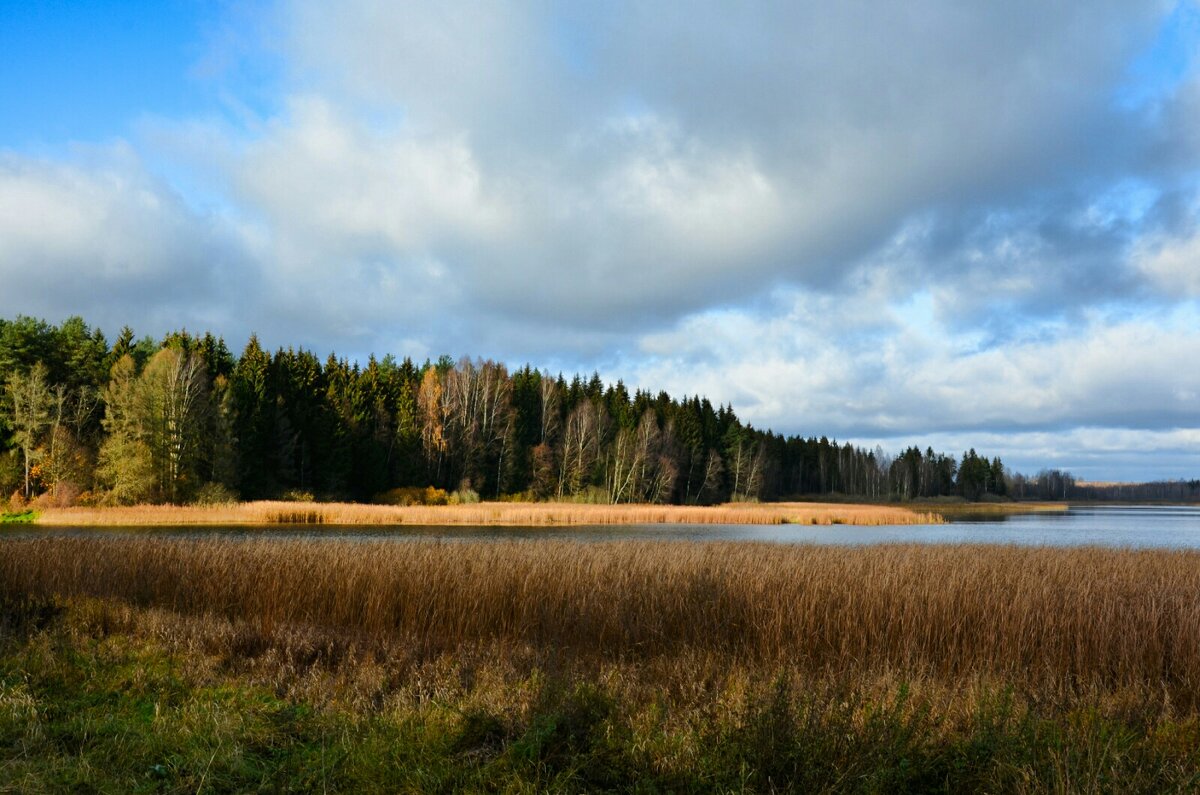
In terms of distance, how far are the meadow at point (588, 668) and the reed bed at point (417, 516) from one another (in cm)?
2337

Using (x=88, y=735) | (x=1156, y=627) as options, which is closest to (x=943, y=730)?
(x=1156, y=627)

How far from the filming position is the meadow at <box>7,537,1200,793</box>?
14.9 ft

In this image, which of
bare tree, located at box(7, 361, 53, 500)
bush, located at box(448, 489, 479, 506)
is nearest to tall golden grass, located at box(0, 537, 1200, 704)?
bare tree, located at box(7, 361, 53, 500)

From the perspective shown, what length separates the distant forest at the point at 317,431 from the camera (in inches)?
1633

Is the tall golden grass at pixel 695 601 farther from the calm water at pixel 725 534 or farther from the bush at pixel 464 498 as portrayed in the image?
the bush at pixel 464 498

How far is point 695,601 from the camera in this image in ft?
32.0

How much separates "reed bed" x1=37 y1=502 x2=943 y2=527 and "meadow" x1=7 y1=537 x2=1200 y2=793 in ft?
76.7

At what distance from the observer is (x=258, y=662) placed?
24.7 ft

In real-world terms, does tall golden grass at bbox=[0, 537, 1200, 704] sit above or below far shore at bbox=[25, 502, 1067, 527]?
above

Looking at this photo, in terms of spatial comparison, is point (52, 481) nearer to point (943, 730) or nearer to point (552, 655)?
point (552, 655)

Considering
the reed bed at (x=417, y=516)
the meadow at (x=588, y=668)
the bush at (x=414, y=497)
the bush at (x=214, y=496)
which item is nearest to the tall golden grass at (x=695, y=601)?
the meadow at (x=588, y=668)

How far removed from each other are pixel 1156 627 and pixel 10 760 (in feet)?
34.4

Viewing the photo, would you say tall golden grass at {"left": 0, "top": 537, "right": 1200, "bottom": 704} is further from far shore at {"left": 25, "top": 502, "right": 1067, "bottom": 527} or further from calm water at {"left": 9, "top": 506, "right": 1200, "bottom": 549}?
far shore at {"left": 25, "top": 502, "right": 1067, "bottom": 527}

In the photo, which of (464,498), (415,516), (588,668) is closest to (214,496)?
(415,516)
